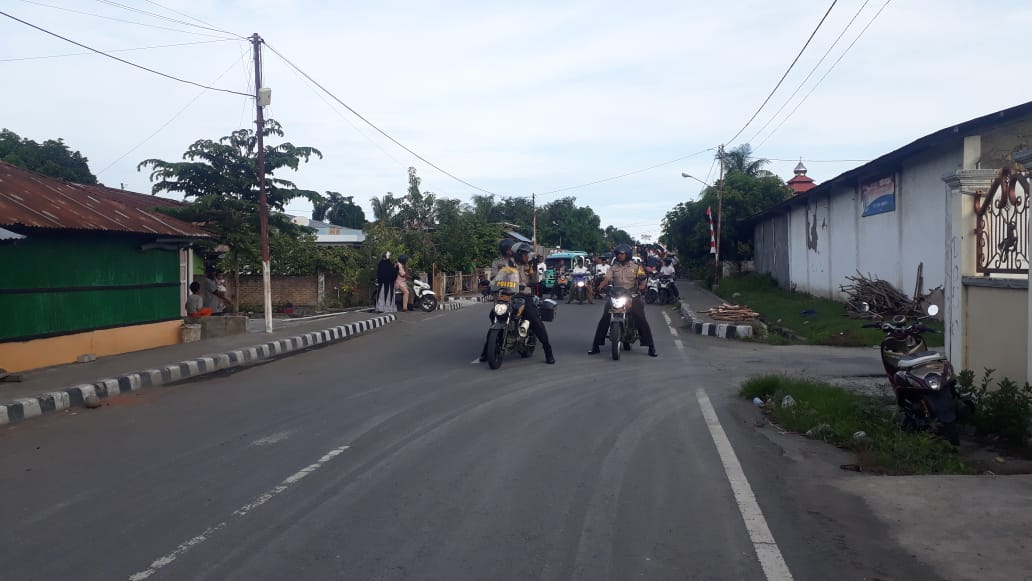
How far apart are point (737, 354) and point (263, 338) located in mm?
9276

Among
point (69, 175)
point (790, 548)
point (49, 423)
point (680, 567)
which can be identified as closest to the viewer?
point (680, 567)

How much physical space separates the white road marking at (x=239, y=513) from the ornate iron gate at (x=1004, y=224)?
21.4 ft

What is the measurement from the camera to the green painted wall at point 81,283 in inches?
473

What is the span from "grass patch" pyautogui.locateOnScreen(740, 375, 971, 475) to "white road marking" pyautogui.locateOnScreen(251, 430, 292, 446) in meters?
4.92

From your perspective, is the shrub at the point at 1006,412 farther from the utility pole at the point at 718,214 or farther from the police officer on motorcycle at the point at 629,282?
the utility pole at the point at 718,214

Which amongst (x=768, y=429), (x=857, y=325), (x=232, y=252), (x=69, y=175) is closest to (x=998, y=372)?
(x=768, y=429)

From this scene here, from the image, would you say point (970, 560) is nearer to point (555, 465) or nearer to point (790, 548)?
point (790, 548)

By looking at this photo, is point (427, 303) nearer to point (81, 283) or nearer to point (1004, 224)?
point (81, 283)

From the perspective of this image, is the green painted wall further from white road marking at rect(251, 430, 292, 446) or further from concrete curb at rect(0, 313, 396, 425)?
white road marking at rect(251, 430, 292, 446)

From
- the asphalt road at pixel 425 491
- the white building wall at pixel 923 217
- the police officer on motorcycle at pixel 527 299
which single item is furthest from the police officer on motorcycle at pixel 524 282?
the white building wall at pixel 923 217

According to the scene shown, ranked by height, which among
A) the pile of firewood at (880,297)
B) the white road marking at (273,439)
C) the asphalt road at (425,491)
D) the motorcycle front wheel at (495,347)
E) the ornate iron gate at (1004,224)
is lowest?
the asphalt road at (425,491)

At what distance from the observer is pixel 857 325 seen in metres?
16.7

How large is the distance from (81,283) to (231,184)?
577 centimetres

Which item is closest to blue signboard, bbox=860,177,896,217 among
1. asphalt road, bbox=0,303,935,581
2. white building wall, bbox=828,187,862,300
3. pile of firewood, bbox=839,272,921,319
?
white building wall, bbox=828,187,862,300
